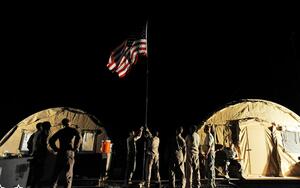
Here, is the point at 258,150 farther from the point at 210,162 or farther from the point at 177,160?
the point at 177,160

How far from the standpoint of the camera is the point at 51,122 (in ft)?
31.4

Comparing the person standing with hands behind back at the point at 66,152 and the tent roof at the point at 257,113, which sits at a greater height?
the tent roof at the point at 257,113

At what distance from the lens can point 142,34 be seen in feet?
27.2

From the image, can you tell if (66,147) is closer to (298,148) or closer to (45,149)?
(45,149)

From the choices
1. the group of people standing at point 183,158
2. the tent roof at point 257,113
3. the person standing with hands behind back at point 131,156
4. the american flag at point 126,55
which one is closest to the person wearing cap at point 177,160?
the group of people standing at point 183,158

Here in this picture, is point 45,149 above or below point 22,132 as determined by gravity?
below

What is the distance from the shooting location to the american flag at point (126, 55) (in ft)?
24.7

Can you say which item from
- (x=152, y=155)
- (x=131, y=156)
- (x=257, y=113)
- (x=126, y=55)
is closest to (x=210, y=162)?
(x=152, y=155)

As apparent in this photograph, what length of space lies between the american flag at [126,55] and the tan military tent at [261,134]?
421cm

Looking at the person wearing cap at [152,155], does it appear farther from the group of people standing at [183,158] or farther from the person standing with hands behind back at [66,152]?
the person standing with hands behind back at [66,152]

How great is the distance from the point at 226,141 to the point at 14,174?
7777mm

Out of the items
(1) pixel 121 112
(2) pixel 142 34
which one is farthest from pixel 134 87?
(2) pixel 142 34

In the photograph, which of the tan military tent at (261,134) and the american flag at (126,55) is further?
the tan military tent at (261,134)

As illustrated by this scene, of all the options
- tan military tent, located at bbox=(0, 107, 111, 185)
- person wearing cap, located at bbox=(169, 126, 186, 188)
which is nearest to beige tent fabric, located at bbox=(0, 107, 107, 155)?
tan military tent, located at bbox=(0, 107, 111, 185)
